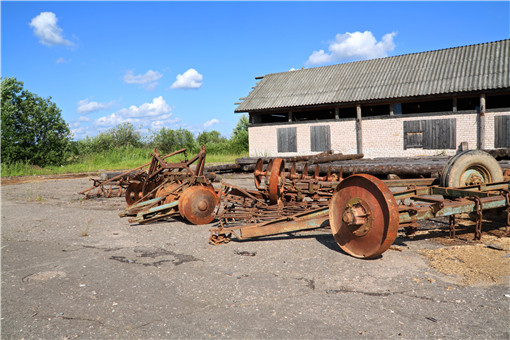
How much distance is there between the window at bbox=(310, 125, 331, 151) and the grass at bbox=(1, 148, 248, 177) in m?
8.08

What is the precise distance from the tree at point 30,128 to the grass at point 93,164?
2.29ft

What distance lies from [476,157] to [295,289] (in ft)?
14.7

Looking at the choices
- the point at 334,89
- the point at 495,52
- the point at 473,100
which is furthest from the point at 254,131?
the point at 495,52

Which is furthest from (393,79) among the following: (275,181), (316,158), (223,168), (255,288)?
(255,288)

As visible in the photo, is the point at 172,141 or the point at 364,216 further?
the point at 172,141

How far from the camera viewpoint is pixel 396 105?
61.6 feet

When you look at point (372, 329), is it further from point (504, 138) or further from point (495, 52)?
point (495, 52)

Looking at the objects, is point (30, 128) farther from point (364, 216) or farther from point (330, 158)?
point (364, 216)

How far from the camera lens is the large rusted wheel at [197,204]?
692 centimetres

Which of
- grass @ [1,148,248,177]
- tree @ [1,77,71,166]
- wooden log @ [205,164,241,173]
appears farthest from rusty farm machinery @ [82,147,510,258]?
tree @ [1,77,71,166]

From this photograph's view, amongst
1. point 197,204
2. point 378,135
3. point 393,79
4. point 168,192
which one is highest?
point 393,79

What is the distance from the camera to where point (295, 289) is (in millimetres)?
3807

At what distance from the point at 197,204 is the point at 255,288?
3.35m

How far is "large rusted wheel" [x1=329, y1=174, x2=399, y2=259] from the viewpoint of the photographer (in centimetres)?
419
